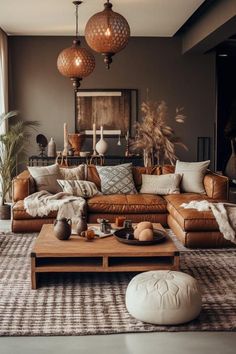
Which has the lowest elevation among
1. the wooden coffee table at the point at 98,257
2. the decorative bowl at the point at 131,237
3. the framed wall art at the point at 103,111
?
the wooden coffee table at the point at 98,257

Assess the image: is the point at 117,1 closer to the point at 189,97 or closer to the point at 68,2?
the point at 68,2

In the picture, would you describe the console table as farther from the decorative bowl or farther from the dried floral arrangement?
the decorative bowl

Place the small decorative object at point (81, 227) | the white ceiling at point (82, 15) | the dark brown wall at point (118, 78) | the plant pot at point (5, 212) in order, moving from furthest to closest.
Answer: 1. the dark brown wall at point (118, 78)
2. the plant pot at point (5, 212)
3. the white ceiling at point (82, 15)
4. the small decorative object at point (81, 227)

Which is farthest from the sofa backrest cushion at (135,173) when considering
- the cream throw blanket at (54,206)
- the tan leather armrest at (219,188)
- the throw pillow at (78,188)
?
the tan leather armrest at (219,188)

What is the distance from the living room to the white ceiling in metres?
0.03

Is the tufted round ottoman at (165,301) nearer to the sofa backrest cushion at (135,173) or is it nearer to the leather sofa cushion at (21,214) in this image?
the leather sofa cushion at (21,214)

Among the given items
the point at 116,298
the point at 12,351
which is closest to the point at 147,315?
the point at 116,298

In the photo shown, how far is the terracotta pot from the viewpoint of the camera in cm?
840

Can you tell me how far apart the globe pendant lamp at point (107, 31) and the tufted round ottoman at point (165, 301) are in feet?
6.19

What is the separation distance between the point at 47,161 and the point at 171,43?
293cm

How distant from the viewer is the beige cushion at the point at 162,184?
6.40m

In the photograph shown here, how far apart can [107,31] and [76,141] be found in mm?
4407

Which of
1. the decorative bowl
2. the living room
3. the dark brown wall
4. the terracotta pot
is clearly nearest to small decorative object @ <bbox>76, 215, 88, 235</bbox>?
the living room

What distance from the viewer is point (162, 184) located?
6434 millimetres
